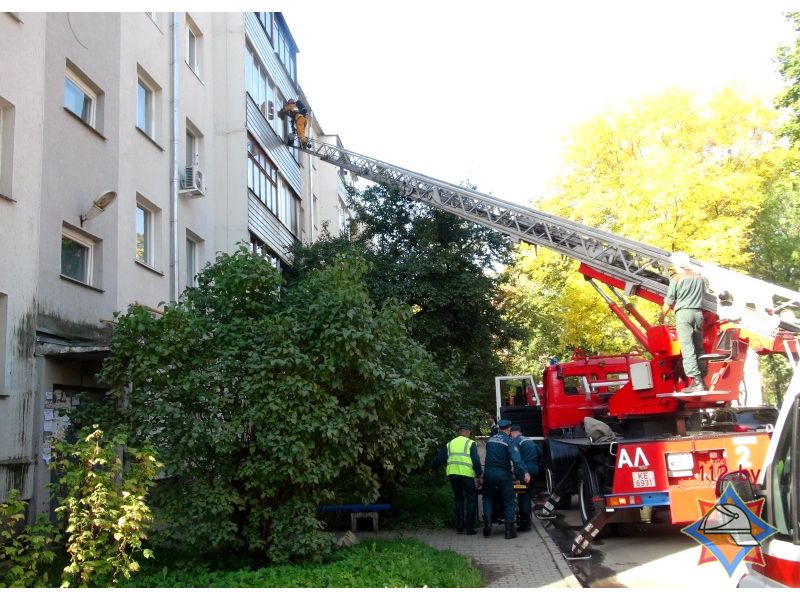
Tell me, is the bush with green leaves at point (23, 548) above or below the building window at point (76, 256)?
below

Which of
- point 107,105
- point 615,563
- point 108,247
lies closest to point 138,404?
point 108,247

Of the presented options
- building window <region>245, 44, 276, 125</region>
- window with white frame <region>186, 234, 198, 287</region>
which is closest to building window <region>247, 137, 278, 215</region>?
building window <region>245, 44, 276, 125</region>

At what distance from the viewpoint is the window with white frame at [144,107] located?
14.5 metres

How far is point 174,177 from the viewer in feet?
49.1

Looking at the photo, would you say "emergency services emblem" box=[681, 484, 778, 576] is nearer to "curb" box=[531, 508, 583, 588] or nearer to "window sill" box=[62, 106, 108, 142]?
"curb" box=[531, 508, 583, 588]

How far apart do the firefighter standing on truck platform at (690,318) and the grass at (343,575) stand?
368 cm

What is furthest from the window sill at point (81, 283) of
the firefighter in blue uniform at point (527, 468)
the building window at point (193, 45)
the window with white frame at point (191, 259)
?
the building window at point (193, 45)

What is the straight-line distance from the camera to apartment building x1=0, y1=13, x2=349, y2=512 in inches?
380

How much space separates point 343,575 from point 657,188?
15968 millimetres

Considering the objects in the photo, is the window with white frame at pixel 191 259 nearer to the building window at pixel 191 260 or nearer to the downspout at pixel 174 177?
the building window at pixel 191 260

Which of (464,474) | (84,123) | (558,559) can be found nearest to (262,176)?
(84,123)

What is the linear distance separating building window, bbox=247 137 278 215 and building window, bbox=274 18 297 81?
4.69m

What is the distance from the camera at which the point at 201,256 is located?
17.1 metres

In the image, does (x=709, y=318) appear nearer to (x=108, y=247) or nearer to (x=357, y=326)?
(x=357, y=326)
